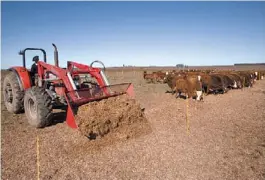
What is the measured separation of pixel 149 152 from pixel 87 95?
98.8 inches

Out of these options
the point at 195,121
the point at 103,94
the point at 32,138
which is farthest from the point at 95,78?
the point at 195,121

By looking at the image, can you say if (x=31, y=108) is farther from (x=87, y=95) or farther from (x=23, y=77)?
(x=87, y=95)

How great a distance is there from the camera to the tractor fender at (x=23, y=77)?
8.51 meters

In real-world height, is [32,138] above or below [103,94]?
below

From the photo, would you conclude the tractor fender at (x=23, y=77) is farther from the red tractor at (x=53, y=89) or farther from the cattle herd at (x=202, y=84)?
the cattle herd at (x=202, y=84)

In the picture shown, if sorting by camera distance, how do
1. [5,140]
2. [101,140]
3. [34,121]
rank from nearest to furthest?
1. [101,140]
2. [5,140]
3. [34,121]

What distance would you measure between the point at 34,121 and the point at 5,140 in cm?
100

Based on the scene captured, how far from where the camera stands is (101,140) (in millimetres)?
5965

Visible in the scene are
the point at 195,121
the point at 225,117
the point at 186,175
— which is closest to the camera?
the point at 186,175

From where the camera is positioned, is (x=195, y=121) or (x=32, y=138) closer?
(x=32, y=138)

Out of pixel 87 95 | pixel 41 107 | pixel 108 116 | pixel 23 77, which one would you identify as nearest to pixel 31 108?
pixel 41 107

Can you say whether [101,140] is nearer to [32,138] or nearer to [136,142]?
[136,142]

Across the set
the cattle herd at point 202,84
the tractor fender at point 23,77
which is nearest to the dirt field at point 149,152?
the tractor fender at point 23,77

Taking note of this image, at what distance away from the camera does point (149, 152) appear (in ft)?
17.8
